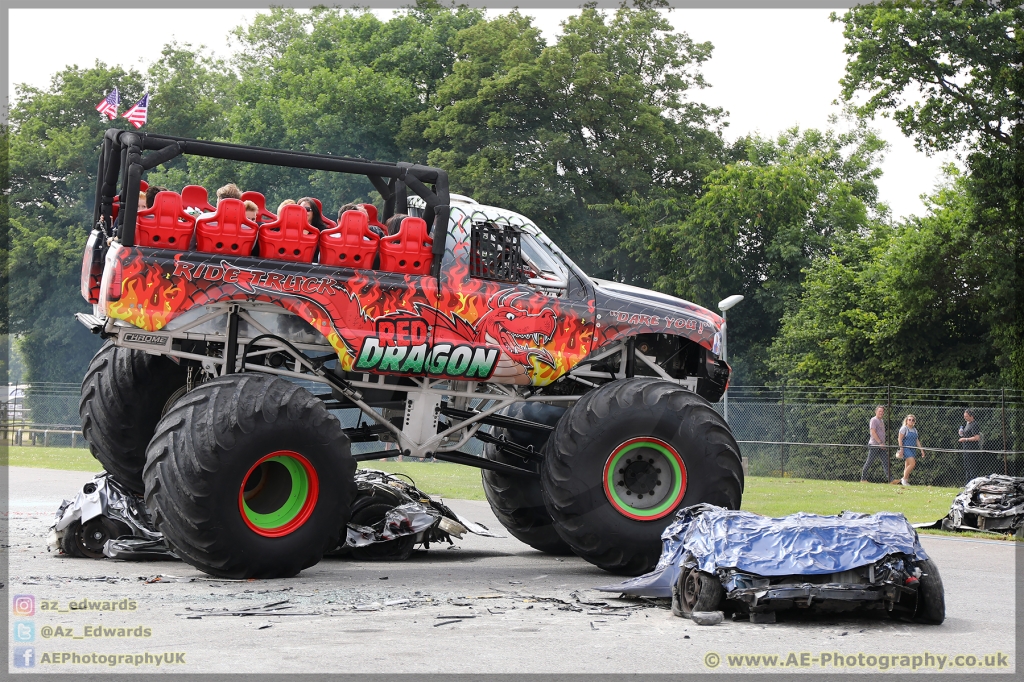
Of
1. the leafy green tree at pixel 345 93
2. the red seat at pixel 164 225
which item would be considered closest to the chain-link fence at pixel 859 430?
the leafy green tree at pixel 345 93

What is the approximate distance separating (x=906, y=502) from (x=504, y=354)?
41.7 ft

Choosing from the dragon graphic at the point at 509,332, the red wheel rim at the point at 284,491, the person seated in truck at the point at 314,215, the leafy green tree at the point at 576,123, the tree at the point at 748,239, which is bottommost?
the red wheel rim at the point at 284,491

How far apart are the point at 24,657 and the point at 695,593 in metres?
4.31

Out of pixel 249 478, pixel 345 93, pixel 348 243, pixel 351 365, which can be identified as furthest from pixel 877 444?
pixel 345 93

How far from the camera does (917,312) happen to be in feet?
109

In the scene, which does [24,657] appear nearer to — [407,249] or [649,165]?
[407,249]

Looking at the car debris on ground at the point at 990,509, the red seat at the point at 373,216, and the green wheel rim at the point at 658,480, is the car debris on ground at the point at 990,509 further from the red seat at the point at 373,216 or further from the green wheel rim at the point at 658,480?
the red seat at the point at 373,216

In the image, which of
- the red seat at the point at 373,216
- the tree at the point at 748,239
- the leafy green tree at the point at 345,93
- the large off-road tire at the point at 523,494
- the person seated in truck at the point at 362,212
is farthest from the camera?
the leafy green tree at the point at 345,93

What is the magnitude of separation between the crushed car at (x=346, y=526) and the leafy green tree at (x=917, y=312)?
22317 mm

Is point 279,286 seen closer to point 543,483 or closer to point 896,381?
point 543,483

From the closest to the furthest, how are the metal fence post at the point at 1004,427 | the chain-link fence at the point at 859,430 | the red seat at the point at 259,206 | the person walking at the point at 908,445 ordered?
the red seat at the point at 259,206 → the metal fence post at the point at 1004,427 → the person walking at the point at 908,445 → the chain-link fence at the point at 859,430

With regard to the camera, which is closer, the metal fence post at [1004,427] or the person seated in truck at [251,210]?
the person seated in truck at [251,210]

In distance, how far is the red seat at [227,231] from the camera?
34.1ft

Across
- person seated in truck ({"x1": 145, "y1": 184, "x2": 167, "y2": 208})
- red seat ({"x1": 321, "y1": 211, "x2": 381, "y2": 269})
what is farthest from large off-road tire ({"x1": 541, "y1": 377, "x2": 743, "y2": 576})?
person seated in truck ({"x1": 145, "y1": 184, "x2": 167, "y2": 208})
